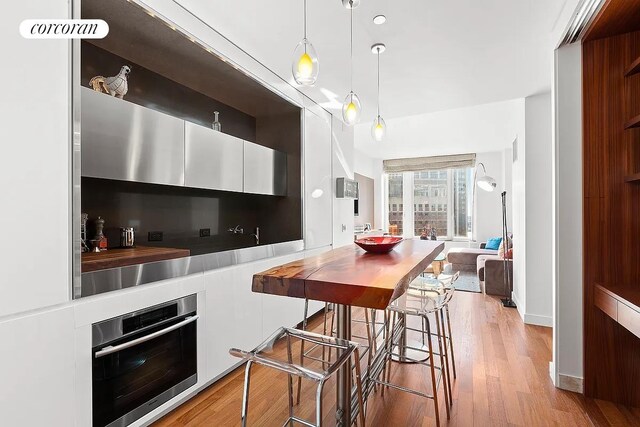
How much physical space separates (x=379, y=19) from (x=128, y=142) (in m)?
1.70

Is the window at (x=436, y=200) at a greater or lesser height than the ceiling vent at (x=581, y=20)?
lesser

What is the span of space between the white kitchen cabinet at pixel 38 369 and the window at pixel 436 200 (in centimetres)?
804

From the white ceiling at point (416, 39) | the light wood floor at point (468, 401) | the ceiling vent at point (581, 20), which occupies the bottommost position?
the light wood floor at point (468, 401)

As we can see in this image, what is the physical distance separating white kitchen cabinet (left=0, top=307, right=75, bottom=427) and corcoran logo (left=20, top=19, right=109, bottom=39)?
1153mm

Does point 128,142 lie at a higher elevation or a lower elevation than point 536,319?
higher

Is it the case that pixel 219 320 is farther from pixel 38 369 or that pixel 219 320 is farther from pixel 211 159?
pixel 211 159

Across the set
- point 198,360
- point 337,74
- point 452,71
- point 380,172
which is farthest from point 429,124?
point 198,360

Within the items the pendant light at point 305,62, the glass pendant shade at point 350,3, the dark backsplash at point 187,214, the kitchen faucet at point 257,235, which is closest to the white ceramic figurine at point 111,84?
the dark backsplash at point 187,214

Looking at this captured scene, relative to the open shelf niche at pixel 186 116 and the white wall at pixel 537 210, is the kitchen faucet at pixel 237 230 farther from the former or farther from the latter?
the white wall at pixel 537 210

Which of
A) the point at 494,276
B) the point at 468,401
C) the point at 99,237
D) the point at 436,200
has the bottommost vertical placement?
the point at 468,401

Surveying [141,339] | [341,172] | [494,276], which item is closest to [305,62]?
[141,339]

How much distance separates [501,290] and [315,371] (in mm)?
4501

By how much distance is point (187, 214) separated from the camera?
2.89 m

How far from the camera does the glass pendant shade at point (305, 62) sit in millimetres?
1659
